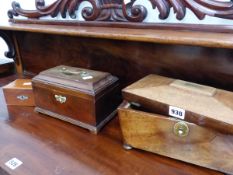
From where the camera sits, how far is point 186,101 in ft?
1.61

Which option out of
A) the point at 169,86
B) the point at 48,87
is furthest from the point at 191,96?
the point at 48,87

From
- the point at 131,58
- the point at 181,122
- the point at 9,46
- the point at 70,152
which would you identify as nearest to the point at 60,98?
the point at 70,152

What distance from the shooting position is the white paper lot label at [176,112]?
0.47 metres

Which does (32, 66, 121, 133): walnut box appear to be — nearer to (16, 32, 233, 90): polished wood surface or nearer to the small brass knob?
(16, 32, 233, 90): polished wood surface

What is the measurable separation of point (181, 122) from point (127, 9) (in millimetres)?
436

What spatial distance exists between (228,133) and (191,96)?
117 millimetres

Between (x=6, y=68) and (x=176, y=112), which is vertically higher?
(x=176, y=112)

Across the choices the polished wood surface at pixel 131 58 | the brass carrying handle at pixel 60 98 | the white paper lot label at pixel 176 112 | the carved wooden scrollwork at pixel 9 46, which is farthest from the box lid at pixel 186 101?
the carved wooden scrollwork at pixel 9 46

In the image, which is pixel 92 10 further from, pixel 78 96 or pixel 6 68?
pixel 6 68

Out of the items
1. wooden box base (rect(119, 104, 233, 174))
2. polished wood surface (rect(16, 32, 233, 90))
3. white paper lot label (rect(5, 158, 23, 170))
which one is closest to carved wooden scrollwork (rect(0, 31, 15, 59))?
polished wood surface (rect(16, 32, 233, 90))

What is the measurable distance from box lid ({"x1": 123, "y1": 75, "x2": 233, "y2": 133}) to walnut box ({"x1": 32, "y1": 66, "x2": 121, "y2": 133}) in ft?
0.43

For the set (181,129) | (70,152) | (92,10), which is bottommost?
(70,152)

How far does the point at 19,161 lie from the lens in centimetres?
55

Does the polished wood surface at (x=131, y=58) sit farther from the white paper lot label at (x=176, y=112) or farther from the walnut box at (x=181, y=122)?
the white paper lot label at (x=176, y=112)
